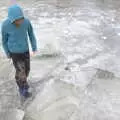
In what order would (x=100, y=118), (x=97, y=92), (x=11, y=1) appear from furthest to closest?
(x=11, y=1), (x=97, y=92), (x=100, y=118)

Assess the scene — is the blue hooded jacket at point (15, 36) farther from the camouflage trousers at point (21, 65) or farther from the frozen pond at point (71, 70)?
the frozen pond at point (71, 70)

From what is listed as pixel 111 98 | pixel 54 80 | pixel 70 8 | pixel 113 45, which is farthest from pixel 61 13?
pixel 111 98

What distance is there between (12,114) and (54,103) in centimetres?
73

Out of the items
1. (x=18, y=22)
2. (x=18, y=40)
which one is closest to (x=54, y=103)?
(x=18, y=40)

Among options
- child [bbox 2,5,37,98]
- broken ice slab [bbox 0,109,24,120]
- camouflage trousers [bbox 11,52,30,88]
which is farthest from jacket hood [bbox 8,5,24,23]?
broken ice slab [bbox 0,109,24,120]

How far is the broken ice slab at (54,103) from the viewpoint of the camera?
5609mm

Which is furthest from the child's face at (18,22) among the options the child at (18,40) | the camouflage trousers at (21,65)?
the camouflage trousers at (21,65)

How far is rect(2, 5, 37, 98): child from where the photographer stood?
212 inches

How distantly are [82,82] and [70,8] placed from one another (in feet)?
19.7

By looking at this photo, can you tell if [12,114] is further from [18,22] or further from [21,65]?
[18,22]

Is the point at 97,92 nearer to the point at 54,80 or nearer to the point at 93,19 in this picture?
the point at 54,80

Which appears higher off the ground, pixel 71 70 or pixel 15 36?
pixel 15 36

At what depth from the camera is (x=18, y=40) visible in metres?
5.69

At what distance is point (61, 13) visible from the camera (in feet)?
38.1
